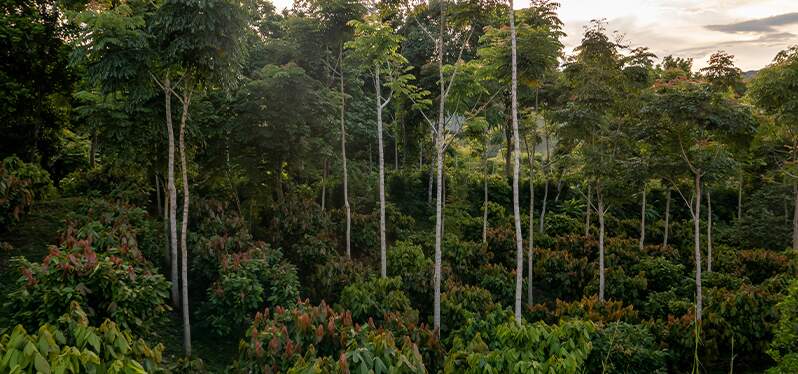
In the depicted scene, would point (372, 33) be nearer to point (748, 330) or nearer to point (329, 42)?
point (329, 42)

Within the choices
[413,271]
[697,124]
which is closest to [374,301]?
[413,271]

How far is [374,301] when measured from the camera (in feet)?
38.7

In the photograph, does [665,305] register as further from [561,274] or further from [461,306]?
[461,306]

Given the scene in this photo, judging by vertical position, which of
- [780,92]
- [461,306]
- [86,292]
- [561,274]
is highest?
[780,92]

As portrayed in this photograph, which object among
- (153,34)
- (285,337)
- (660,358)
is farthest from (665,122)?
(153,34)

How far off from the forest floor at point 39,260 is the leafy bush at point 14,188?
67cm

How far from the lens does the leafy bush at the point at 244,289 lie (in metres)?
10.3

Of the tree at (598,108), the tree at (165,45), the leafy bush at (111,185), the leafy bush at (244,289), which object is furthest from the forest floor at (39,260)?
the tree at (598,108)

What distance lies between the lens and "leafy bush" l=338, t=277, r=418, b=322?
37.8 feet

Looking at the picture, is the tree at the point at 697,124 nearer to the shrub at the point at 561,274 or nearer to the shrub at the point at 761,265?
the shrub at the point at 561,274

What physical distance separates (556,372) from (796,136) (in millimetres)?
16645

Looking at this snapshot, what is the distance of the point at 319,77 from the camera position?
17.1 m

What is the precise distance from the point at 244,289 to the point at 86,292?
3.58 metres

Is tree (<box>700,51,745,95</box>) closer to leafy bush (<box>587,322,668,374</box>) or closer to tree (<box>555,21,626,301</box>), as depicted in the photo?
tree (<box>555,21,626,301</box>)
